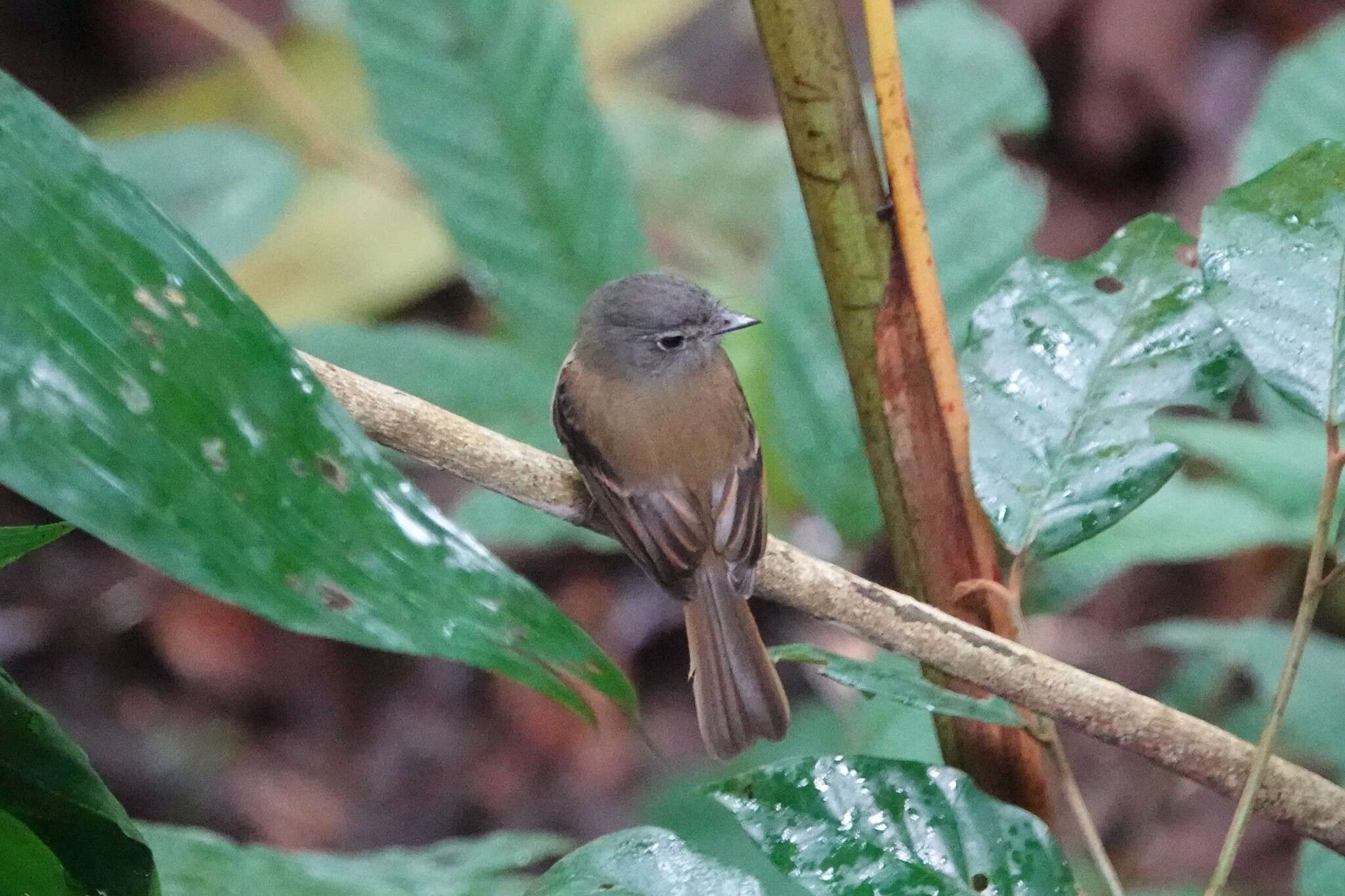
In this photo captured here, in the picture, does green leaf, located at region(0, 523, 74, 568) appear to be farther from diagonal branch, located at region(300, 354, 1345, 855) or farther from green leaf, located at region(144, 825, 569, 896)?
diagonal branch, located at region(300, 354, 1345, 855)

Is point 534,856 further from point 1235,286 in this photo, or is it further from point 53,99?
point 53,99

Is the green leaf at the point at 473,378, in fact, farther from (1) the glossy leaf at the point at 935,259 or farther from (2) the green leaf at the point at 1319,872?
(2) the green leaf at the point at 1319,872

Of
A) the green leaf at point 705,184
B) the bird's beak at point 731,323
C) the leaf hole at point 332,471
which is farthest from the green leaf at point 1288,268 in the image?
the green leaf at point 705,184

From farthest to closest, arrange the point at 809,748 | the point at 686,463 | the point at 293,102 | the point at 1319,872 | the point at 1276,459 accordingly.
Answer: the point at 293,102
the point at 809,748
the point at 686,463
the point at 1276,459
the point at 1319,872

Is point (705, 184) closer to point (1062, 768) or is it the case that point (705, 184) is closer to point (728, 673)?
point (728, 673)

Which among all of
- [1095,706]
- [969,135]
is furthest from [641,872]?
[969,135]
